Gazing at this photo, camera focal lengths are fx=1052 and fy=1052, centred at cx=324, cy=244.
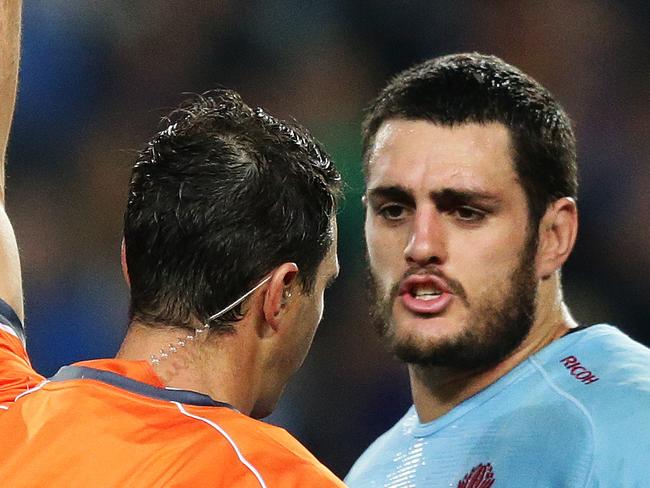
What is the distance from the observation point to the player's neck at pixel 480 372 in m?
2.62

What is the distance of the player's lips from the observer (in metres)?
2.53

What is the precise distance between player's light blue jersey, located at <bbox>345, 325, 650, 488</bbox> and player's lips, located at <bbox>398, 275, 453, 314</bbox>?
0.25 m

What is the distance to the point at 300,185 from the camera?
6.85ft

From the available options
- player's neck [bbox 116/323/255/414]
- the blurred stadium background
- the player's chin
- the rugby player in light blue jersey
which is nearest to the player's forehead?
the rugby player in light blue jersey

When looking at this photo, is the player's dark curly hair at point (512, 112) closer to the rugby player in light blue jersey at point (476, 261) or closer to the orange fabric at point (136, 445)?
the rugby player in light blue jersey at point (476, 261)

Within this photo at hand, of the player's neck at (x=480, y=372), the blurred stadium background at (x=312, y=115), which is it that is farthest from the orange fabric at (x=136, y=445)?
the blurred stadium background at (x=312, y=115)

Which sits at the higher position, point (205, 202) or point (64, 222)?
point (205, 202)

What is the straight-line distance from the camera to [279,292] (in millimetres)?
2059

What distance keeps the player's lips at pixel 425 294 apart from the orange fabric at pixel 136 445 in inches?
28.3

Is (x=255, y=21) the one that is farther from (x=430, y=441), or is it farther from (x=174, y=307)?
(x=174, y=307)

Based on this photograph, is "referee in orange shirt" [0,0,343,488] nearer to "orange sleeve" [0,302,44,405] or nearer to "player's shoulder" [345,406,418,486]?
"orange sleeve" [0,302,44,405]

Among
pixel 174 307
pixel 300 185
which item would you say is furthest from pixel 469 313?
pixel 174 307

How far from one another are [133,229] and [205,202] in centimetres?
16

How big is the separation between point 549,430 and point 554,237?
1.79ft
